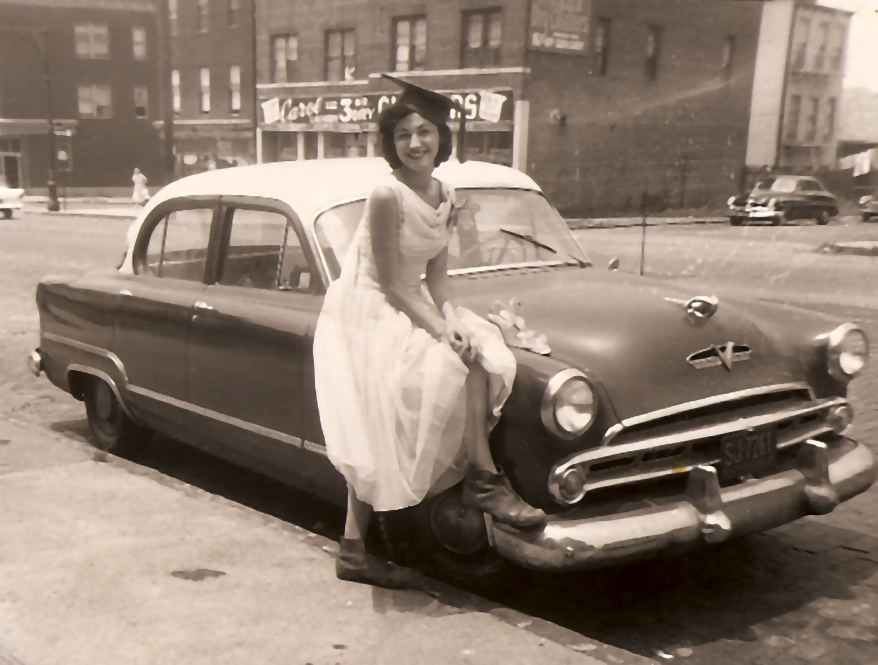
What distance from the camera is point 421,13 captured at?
18.7 m

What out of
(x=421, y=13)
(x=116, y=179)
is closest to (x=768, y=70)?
(x=421, y=13)

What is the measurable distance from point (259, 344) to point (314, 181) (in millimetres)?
751

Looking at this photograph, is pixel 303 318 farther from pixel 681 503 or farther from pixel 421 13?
pixel 421 13

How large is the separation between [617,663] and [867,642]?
3.20 feet

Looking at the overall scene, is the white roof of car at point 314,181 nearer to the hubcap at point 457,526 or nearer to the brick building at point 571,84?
the hubcap at point 457,526

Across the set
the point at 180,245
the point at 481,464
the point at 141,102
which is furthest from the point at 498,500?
the point at 141,102

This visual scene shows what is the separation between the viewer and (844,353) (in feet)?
12.3

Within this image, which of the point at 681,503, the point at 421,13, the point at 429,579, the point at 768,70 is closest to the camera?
the point at 681,503

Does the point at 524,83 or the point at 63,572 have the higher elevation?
the point at 524,83

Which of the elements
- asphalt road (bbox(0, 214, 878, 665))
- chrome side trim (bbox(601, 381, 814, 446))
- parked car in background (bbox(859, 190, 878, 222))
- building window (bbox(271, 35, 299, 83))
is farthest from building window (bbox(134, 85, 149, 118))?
chrome side trim (bbox(601, 381, 814, 446))

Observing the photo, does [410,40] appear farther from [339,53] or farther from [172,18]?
[172,18]

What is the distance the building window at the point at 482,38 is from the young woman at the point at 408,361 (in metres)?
18.1

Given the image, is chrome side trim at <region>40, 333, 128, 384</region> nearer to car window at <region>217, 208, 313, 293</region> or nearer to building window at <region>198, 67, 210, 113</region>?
car window at <region>217, 208, 313, 293</region>

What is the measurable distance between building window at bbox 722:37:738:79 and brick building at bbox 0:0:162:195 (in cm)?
1409
